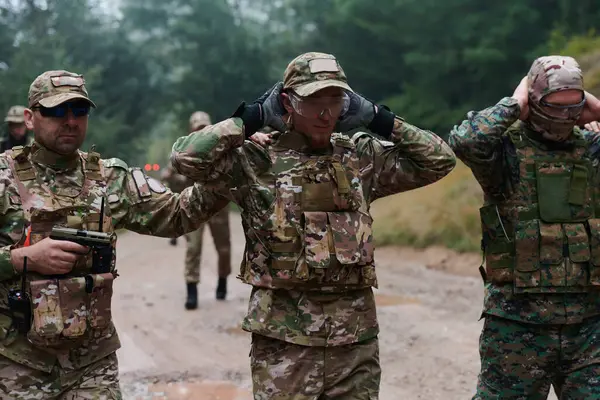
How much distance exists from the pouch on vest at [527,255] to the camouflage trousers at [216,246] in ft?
17.2

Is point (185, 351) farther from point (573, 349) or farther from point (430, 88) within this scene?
point (430, 88)

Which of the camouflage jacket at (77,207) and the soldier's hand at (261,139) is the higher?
the soldier's hand at (261,139)

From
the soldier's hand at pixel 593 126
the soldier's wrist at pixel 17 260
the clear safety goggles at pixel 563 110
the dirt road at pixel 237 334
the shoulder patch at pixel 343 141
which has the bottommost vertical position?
the dirt road at pixel 237 334

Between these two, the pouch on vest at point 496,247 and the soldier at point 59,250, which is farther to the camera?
the pouch on vest at point 496,247

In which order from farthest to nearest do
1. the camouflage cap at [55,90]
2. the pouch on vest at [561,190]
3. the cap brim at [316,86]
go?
1. the pouch on vest at [561,190]
2. the camouflage cap at [55,90]
3. the cap brim at [316,86]

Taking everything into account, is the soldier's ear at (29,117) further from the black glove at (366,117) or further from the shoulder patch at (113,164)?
the black glove at (366,117)

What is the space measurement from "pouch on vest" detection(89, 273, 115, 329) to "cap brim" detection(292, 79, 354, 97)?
122 centimetres

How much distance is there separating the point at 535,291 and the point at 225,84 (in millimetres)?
29835

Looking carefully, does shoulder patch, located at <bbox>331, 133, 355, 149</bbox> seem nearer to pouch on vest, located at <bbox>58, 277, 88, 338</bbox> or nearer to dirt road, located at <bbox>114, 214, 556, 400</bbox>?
pouch on vest, located at <bbox>58, 277, 88, 338</bbox>

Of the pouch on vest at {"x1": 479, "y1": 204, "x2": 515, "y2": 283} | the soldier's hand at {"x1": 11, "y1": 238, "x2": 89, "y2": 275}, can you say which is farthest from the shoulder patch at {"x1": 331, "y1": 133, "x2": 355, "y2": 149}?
the soldier's hand at {"x1": 11, "y1": 238, "x2": 89, "y2": 275}

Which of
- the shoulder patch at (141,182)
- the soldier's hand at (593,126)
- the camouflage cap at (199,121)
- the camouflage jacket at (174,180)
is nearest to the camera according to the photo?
the shoulder patch at (141,182)

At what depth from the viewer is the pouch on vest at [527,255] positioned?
3.88 metres

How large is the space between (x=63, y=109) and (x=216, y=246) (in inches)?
219

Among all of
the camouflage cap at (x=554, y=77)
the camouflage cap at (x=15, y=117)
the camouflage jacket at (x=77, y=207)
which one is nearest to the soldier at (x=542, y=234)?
the camouflage cap at (x=554, y=77)
